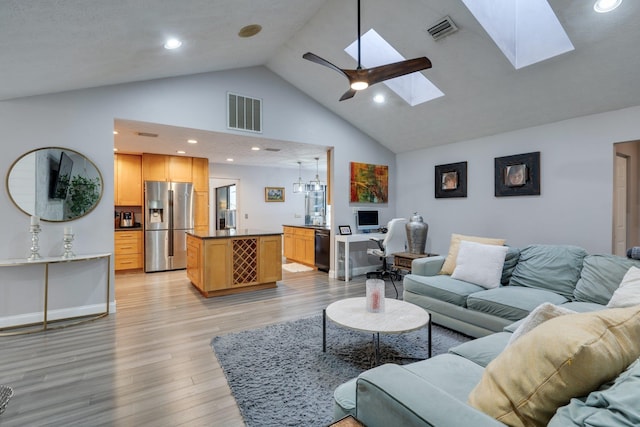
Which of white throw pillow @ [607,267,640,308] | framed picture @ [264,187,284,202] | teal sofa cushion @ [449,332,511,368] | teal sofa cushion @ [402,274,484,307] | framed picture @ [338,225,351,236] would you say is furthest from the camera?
framed picture @ [264,187,284,202]

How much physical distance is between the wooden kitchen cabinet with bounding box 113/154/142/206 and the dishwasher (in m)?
3.77

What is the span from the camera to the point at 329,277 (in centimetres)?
554

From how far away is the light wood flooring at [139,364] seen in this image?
6.14 ft

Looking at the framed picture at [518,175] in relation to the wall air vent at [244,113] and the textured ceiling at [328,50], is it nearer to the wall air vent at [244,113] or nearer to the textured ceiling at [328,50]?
the textured ceiling at [328,50]

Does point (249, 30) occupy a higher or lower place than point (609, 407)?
higher

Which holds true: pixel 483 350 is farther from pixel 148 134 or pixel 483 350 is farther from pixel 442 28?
pixel 148 134

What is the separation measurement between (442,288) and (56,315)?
419cm

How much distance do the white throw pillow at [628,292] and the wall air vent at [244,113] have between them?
4340 millimetres

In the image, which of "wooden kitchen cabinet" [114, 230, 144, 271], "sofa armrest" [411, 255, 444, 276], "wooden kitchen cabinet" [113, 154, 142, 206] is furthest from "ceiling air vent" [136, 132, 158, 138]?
"sofa armrest" [411, 255, 444, 276]

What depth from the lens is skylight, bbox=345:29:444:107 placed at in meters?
4.04

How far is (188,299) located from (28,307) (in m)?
1.62

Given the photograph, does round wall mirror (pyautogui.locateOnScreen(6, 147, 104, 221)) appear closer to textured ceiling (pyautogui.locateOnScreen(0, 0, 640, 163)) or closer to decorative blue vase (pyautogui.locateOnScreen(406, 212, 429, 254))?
textured ceiling (pyautogui.locateOnScreen(0, 0, 640, 163))

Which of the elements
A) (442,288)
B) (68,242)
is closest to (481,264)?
(442,288)

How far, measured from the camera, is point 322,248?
603 centimetres
